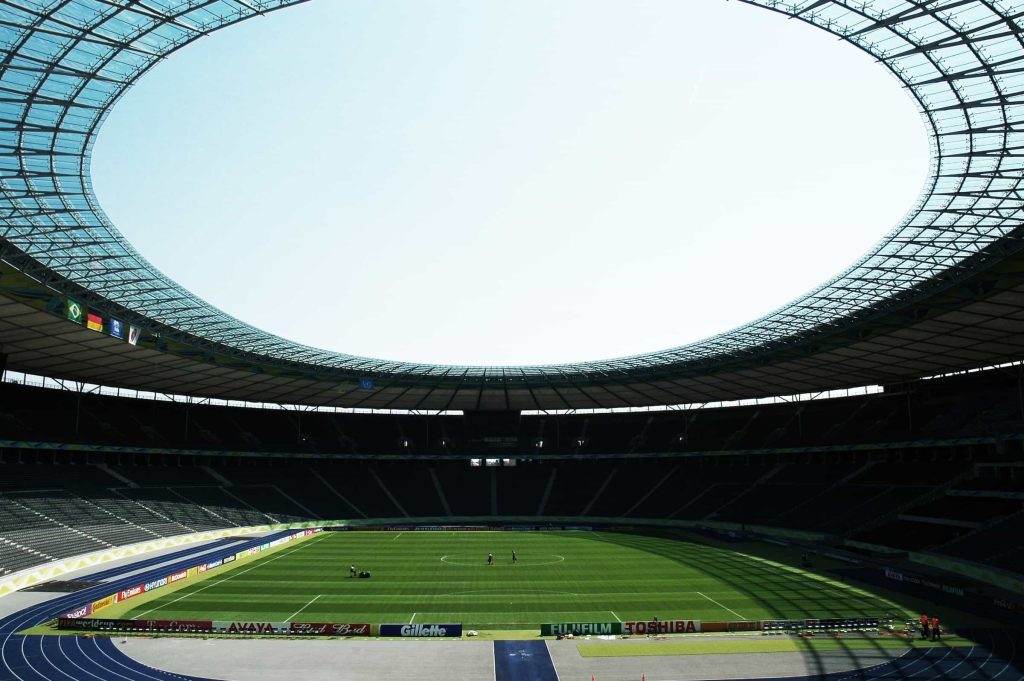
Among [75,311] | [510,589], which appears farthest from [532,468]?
[75,311]

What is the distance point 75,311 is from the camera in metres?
43.6

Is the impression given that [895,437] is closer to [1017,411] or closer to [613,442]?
[1017,411]

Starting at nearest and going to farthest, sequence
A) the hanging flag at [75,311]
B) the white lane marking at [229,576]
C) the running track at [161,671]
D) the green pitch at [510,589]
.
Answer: the running track at [161,671]
the green pitch at [510,589]
the white lane marking at [229,576]
the hanging flag at [75,311]

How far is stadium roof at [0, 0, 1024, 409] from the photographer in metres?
26.9

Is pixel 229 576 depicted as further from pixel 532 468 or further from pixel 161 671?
pixel 532 468

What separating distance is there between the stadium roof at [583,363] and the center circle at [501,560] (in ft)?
76.7

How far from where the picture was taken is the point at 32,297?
141 feet

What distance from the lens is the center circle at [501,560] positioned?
2048 inches

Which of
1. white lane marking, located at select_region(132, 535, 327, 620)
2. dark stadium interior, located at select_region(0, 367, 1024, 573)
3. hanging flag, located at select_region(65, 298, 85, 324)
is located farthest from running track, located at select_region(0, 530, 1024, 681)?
hanging flag, located at select_region(65, 298, 85, 324)

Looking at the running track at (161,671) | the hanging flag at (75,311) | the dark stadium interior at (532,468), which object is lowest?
the running track at (161,671)

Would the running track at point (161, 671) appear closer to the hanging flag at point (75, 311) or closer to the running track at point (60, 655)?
the running track at point (60, 655)

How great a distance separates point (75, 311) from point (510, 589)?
30.8m

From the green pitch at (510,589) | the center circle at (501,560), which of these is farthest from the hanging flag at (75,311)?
the center circle at (501,560)

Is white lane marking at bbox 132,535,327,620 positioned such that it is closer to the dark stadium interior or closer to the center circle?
the dark stadium interior
